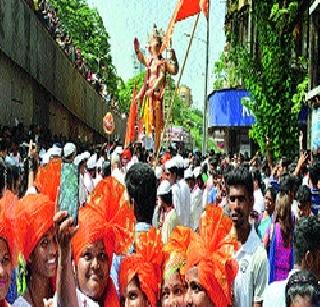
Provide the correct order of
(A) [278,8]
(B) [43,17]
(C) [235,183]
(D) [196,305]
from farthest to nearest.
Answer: (B) [43,17], (A) [278,8], (C) [235,183], (D) [196,305]

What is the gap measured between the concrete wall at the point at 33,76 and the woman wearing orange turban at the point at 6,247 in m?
22.8

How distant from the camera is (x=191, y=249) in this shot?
18.4 ft

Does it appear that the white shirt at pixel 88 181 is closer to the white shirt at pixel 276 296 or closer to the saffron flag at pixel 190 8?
the saffron flag at pixel 190 8

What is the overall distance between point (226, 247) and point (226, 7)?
178 ft

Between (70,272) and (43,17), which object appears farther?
(43,17)

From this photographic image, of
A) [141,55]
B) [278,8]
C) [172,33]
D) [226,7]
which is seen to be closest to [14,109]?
[141,55]

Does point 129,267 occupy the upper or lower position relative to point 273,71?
lower

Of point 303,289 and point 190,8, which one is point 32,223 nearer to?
point 303,289

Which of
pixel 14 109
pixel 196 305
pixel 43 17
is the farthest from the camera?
pixel 43 17

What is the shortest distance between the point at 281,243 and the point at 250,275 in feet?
6.73

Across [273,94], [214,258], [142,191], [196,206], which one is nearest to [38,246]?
[214,258]

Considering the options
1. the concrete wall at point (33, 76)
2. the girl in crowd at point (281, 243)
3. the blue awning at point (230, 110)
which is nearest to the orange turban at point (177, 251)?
the girl in crowd at point (281, 243)

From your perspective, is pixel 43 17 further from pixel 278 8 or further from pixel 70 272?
pixel 70 272

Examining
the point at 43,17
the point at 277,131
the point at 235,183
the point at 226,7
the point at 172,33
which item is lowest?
the point at 235,183
